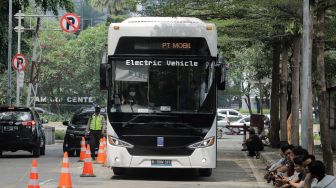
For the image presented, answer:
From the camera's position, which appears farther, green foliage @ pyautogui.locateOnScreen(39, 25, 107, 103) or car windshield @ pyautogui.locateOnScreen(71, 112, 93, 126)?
green foliage @ pyautogui.locateOnScreen(39, 25, 107, 103)

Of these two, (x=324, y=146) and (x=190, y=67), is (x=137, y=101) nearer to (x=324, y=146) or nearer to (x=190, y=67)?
(x=190, y=67)

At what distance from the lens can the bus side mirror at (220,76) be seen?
59.5 feet

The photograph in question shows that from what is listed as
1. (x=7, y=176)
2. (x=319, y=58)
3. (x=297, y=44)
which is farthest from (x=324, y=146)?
(x=297, y=44)

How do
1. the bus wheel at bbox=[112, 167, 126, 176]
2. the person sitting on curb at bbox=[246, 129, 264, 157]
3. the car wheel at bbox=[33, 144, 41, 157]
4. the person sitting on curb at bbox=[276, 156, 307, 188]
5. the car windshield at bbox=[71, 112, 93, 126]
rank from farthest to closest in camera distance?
1. the person sitting on curb at bbox=[246, 129, 264, 157]
2. the car windshield at bbox=[71, 112, 93, 126]
3. the car wheel at bbox=[33, 144, 41, 157]
4. the bus wheel at bbox=[112, 167, 126, 176]
5. the person sitting on curb at bbox=[276, 156, 307, 188]

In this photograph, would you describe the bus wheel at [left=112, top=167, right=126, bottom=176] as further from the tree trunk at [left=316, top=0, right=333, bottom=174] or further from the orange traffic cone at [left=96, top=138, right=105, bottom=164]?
the tree trunk at [left=316, top=0, right=333, bottom=174]

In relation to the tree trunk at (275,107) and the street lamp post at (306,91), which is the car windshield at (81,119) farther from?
the street lamp post at (306,91)

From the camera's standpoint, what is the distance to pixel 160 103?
60.1 ft

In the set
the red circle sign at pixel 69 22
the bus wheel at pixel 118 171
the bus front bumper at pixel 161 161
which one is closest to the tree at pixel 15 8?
the red circle sign at pixel 69 22

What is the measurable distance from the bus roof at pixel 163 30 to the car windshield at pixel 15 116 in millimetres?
9211

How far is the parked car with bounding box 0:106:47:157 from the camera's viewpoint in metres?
26.6

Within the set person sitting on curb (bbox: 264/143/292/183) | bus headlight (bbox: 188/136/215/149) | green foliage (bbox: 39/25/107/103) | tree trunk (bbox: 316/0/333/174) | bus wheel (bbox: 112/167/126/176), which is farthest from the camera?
green foliage (bbox: 39/25/107/103)

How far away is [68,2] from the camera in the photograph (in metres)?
35.2

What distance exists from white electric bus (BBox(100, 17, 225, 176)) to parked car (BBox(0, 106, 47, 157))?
8.93 metres

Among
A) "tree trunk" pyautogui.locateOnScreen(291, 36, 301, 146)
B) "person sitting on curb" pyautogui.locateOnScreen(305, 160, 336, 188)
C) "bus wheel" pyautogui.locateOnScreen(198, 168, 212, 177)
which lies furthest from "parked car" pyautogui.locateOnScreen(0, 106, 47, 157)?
"person sitting on curb" pyautogui.locateOnScreen(305, 160, 336, 188)
